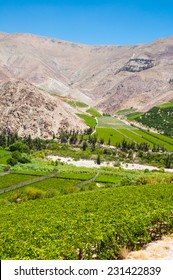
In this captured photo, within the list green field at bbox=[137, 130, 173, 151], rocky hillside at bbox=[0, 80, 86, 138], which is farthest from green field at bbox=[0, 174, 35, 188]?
green field at bbox=[137, 130, 173, 151]

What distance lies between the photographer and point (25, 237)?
83.1ft

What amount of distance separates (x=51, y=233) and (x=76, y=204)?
1515 cm

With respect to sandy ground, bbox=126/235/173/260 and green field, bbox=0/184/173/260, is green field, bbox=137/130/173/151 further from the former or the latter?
sandy ground, bbox=126/235/173/260

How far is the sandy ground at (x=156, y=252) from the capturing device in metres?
25.2

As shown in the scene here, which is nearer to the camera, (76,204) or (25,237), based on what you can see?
(25,237)

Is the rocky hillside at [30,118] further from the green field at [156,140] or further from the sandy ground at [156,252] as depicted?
the sandy ground at [156,252]

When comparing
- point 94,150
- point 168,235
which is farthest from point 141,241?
point 94,150

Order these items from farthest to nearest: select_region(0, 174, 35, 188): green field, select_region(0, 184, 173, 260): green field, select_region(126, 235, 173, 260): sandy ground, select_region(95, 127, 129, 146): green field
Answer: select_region(95, 127, 129, 146): green field, select_region(0, 174, 35, 188): green field, select_region(126, 235, 173, 260): sandy ground, select_region(0, 184, 173, 260): green field

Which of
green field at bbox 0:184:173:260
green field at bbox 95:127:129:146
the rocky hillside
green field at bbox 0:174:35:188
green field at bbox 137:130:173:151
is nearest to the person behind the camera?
green field at bbox 0:184:173:260

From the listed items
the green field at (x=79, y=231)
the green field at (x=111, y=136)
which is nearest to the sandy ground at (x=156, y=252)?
the green field at (x=79, y=231)

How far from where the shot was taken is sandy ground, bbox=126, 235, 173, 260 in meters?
25.2

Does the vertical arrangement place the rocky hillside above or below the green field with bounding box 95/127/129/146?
above
